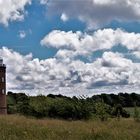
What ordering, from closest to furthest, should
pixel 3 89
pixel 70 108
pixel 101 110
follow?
pixel 101 110, pixel 70 108, pixel 3 89

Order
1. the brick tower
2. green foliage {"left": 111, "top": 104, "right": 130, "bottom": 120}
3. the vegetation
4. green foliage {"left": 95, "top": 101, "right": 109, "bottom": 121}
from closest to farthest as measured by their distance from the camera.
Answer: the vegetation
green foliage {"left": 95, "top": 101, "right": 109, "bottom": 121}
green foliage {"left": 111, "top": 104, "right": 130, "bottom": 120}
the brick tower

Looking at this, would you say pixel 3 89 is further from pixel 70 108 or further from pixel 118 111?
pixel 118 111

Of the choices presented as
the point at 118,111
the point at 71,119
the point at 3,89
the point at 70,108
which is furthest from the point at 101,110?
the point at 3,89

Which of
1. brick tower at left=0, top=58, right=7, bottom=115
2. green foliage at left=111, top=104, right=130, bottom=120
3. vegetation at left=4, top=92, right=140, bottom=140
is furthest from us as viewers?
brick tower at left=0, top=58, right=7, bottom=115

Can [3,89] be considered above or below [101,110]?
above

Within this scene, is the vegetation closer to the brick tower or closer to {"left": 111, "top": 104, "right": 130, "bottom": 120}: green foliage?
{"left": 111, "top": 104, "right": 130, "bottom": 120}: green foliage

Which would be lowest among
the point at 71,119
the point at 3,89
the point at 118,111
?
the point at 71,119

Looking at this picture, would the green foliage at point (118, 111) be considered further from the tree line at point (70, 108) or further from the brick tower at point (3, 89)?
the brick tower at point (3, 89)

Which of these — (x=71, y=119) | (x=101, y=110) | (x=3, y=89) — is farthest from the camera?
(x=3, y=89)

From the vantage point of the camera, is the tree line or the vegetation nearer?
the vegetation

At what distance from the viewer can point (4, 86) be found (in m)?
75.2

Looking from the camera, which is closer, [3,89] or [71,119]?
[71,119]

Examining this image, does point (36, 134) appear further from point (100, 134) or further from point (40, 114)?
point (40, 114)

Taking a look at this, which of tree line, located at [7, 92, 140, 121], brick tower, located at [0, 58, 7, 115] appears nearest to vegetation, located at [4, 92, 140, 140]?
tree line, located at [7, 92, 140, 121]
